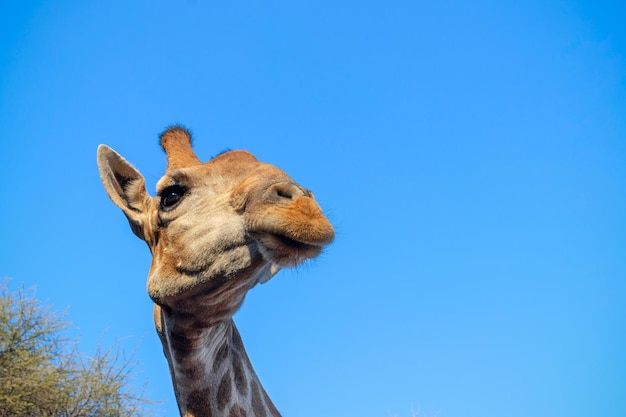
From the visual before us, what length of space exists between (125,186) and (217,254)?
5.80ft

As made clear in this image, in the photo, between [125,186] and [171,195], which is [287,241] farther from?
[125,186]

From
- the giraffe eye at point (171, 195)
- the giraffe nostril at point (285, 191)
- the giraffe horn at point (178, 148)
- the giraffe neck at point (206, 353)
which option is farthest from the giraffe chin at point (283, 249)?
the giraffe horn at point (178, 148)

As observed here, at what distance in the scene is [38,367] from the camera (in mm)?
17562

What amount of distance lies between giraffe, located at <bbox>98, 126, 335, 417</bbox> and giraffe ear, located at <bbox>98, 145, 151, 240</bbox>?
1.4 inches

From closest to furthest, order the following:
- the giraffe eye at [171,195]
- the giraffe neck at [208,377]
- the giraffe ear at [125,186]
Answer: the giraffe neck at [208,377] < the giraffe eye at [171,195] < the giraffe ear at [125,186]

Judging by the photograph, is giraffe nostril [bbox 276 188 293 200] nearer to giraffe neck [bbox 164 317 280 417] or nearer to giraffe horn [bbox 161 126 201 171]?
giraffe neck [bbox 164 317 280 417]

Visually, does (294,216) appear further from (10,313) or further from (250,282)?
(10,313)

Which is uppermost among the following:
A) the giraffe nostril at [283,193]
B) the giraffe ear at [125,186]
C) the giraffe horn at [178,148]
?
the giraffe horn at [178,148]

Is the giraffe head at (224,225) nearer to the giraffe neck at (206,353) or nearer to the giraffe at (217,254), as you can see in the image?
the giraffe at (217,254)

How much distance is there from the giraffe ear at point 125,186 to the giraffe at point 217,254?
35mm

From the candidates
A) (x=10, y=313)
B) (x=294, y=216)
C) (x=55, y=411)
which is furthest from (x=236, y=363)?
(x=10, y=313)

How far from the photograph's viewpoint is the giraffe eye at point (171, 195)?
524 cm

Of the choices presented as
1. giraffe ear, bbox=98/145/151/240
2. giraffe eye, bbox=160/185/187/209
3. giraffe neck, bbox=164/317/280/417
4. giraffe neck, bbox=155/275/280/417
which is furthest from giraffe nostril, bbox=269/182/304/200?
giraffe ear, bbox=98/145/151/240

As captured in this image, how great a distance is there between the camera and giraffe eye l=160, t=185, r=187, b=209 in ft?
17.2
